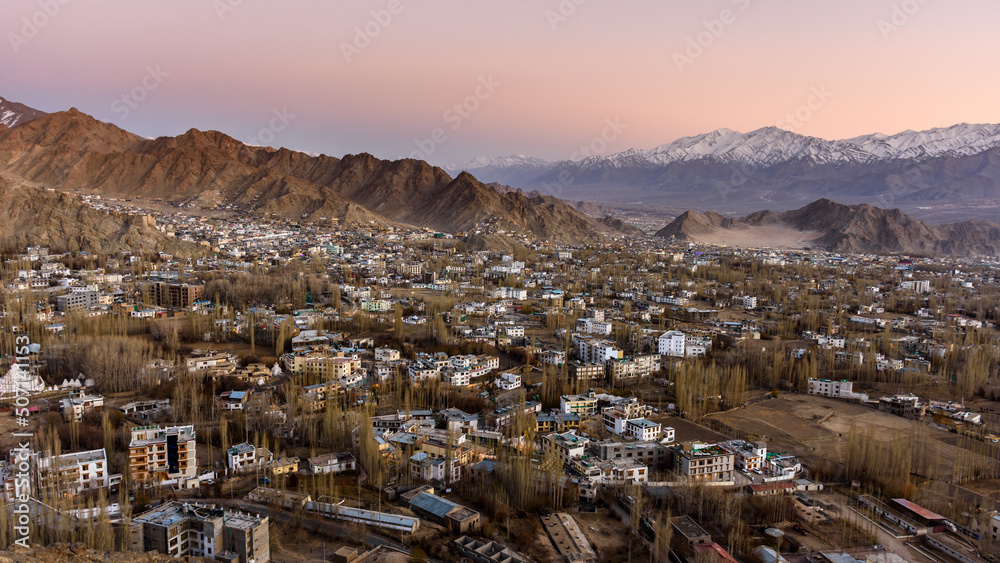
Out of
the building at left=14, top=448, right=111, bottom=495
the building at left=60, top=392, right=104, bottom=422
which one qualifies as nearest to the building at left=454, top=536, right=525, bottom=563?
the building at left=14, top=448, right=111, bottom=495

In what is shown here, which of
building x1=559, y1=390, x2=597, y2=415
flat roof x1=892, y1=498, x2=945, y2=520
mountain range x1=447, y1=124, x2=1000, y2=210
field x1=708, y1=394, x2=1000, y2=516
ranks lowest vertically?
flat roof x1=892, y1=498, x2=945, y2=520

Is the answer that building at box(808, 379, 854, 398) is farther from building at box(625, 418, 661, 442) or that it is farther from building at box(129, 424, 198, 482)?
building at box(129, 424, 198, 482)

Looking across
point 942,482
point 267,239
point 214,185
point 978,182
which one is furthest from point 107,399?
point 978,182

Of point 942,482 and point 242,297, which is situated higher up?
point 242,297

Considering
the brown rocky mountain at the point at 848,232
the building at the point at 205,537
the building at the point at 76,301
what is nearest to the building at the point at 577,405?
the building at the point at 205,537

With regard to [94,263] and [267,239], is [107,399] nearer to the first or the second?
[94,263]

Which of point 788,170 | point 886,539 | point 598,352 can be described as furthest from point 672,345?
point 788,170

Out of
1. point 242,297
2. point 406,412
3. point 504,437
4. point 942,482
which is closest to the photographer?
point 942,482
